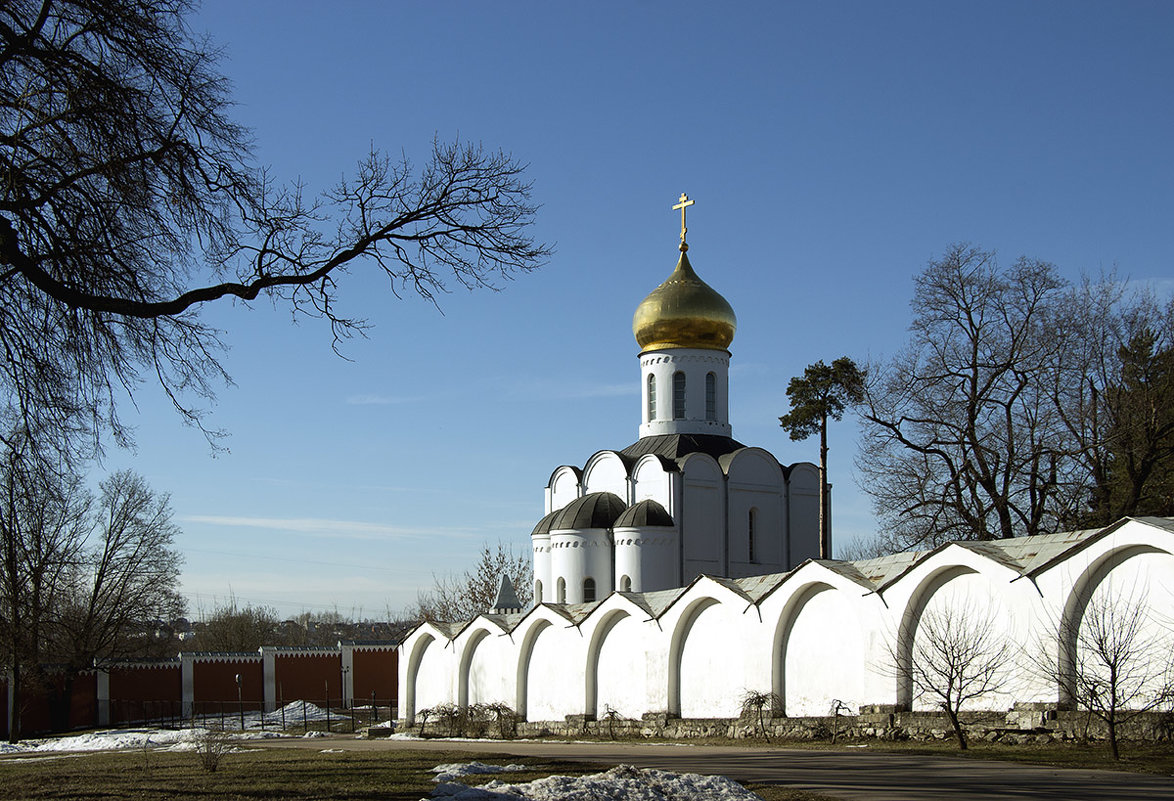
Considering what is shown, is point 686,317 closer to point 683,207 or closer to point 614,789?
point 683,207

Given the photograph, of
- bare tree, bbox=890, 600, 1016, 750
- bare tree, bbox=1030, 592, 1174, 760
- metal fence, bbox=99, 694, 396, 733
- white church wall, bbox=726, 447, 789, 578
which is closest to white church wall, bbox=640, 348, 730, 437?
white church wall, bbox=726, 447, 789, 578

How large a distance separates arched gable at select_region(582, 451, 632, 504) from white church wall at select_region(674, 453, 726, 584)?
2.01 m

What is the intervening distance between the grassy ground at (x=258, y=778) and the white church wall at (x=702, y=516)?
17.8 metres

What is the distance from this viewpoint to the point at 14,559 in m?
11.8

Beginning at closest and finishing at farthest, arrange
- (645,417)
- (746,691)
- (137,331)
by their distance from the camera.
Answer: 1. (137,331)
2. (746,691)
3. (645,417)

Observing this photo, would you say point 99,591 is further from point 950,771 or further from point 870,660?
point 950,771

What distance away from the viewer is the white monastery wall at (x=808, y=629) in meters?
17.5

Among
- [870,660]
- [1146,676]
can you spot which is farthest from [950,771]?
[870,660]

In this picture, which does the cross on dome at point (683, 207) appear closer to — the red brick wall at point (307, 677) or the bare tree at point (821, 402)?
the bare tree at point (821, 402)

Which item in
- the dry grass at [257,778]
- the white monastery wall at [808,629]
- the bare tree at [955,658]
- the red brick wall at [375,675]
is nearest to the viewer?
the dry grass at [257,778]

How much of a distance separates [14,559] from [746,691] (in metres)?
15.3

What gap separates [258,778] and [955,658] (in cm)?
1106

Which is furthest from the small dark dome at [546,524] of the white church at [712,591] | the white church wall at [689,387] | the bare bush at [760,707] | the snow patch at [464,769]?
the snow patch at [464,769]

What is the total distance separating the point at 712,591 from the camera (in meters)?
25.1
